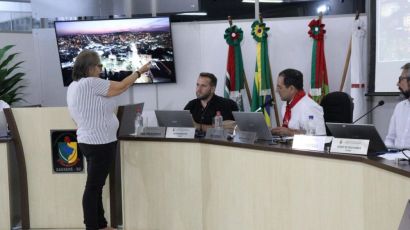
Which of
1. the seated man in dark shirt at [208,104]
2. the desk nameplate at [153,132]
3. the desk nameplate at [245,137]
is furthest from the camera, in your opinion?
the seated man in dark shirt at [208,104]

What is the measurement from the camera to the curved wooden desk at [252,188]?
8.02ft

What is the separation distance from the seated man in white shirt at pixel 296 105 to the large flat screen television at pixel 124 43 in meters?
2.06

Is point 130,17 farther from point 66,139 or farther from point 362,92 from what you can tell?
point 362,92

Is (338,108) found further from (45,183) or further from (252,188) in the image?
(45,183)

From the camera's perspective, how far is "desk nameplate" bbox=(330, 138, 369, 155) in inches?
103

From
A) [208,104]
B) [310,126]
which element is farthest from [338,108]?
[208,104]

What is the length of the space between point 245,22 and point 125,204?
242 centimetres

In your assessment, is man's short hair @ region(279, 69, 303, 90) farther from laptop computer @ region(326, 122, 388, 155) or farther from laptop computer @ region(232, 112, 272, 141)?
laptop computer @ region(326, 122, 388, 155)

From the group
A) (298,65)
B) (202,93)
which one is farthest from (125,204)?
(298,65)

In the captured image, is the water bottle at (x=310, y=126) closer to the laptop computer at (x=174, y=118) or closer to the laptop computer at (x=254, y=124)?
the laptop computer at (x=254, y=124)

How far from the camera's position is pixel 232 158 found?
3346 millimetres

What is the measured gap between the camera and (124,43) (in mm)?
5559

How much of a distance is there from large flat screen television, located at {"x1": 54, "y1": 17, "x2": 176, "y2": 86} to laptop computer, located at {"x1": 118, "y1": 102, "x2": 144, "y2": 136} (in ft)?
4.60

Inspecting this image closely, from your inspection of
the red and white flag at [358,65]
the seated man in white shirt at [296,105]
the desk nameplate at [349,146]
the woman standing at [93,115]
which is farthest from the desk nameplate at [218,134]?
the red and white flag at [358,65]
